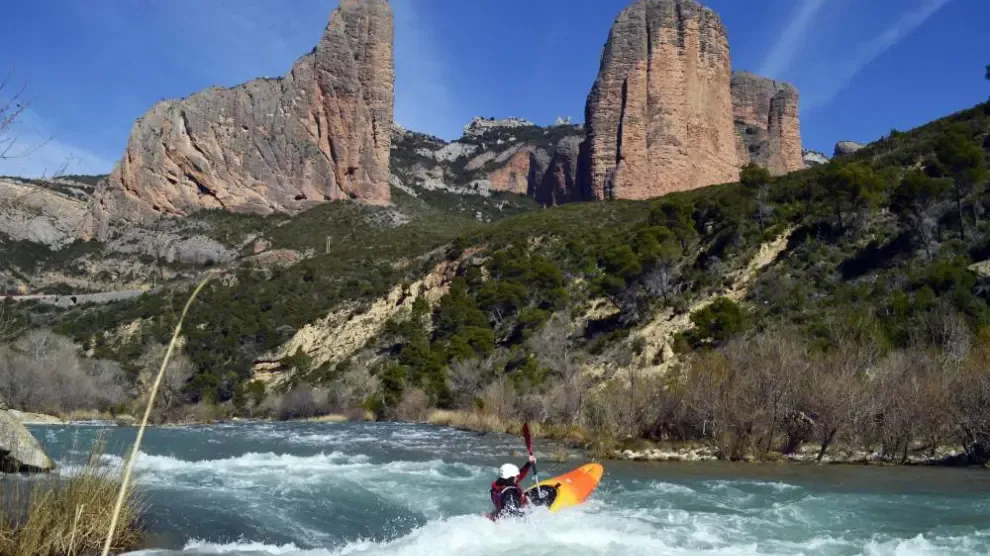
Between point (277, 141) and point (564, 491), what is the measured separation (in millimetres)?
79401

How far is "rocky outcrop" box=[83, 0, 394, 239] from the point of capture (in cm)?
8131

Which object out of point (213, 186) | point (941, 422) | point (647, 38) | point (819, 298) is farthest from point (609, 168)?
point (941, 422)

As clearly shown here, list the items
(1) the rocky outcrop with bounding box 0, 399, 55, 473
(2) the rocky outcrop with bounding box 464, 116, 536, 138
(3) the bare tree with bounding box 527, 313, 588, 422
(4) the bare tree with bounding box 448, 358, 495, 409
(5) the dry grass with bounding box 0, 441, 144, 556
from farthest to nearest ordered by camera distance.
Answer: (2) the rocky outcrop with bounding box 464, 116, 536, 138
(4) the bare tree with bounding box 448, 358, 495, 409
(3) the bare tree with bounding box 527, 313, 588, 422
(1) the rocky outcrop with bounding box 0, 399, 55, 473
(5) the dry grass with bounding box 0, 441, 144, 556

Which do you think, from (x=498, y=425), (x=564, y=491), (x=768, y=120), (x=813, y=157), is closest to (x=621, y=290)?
(x=498, y=425)

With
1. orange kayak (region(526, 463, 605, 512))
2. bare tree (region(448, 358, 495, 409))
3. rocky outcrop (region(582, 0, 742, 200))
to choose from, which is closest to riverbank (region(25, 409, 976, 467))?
orange kayak (region(526, 463, 605, 512))

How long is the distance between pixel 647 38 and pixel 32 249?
63.4m

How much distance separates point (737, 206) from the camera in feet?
134

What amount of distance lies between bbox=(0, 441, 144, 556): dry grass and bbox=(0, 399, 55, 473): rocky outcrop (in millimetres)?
5059

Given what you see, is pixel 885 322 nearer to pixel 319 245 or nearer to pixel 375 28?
pixel 319 245

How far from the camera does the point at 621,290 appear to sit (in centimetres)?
3806

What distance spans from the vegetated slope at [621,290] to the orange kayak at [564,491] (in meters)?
7.36

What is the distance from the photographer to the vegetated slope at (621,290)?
26.1 meters

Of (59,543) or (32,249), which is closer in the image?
(59,543)

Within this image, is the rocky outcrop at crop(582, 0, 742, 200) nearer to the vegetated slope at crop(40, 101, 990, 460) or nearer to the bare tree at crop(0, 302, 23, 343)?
the vegetated slope at crop(40, 101, 990, 460)
